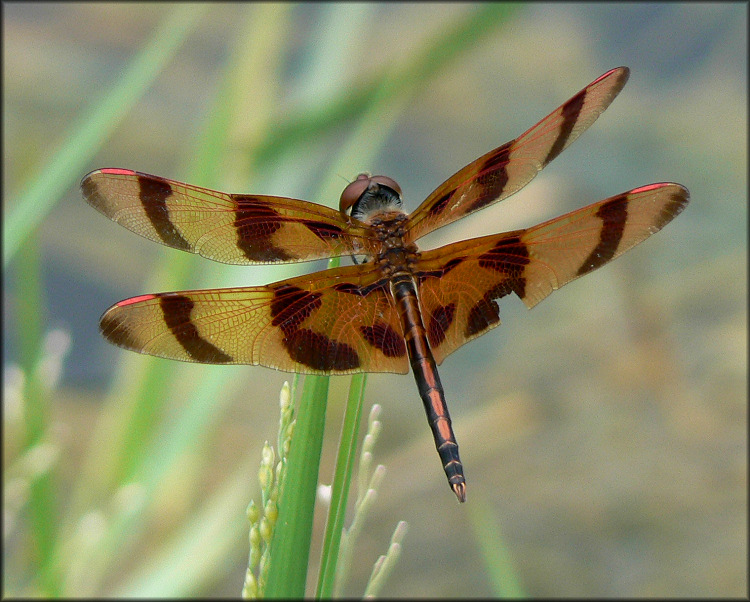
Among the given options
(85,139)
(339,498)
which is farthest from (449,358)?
(339,498)

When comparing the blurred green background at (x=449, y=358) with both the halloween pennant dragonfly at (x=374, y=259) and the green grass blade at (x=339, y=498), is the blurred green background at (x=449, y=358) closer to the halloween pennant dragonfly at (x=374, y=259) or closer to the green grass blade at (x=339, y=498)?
the halloween pennant dragonfly at (x=374, y=259)

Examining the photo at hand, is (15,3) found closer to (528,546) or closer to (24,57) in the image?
(24,57)

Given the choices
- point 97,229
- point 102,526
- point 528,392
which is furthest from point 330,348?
point 97,229

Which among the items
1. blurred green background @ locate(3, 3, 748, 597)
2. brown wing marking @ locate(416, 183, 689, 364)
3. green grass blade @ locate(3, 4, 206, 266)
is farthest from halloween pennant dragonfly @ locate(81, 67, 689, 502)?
green grass blade @ locate(3, 4, 206, 266)

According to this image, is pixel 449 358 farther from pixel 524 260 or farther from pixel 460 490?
pixel 460 490

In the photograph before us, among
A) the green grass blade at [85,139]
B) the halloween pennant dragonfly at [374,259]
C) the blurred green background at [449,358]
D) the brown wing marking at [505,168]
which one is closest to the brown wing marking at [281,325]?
the halloween pennant dragonfly at [374,259]

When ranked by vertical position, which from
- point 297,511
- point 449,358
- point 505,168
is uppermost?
point 449,358

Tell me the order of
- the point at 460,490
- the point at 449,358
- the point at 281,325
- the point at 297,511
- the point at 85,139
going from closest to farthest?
1. the point at 297,511
2. the point at 460,490
3. the point at 281,325
4. the point at 85,139
5. the point at 449,358

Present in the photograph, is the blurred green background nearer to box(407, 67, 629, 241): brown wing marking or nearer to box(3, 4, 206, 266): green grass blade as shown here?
box(3, 4, 206, 266): green grass blade
